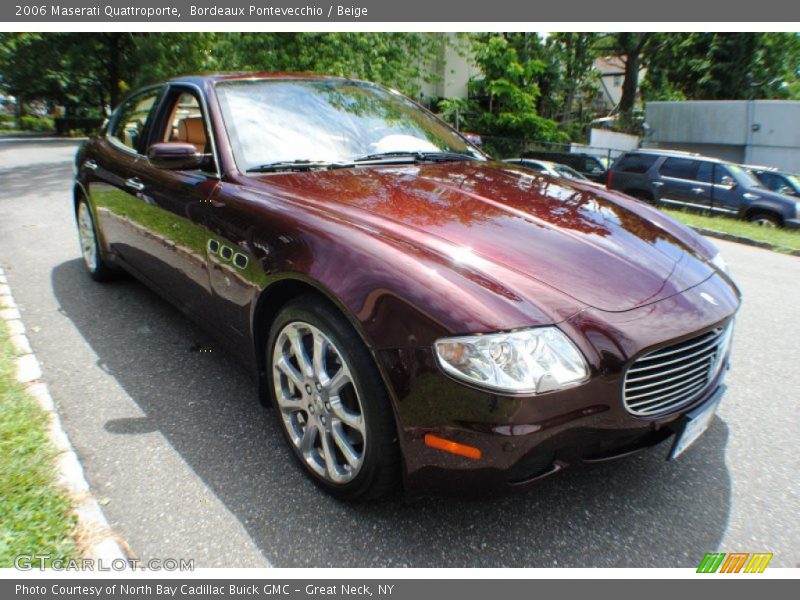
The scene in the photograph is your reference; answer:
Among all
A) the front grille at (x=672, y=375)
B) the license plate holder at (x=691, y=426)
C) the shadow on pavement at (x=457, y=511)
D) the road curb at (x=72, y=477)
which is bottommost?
the shadow on pavement at (x=457, y=511)

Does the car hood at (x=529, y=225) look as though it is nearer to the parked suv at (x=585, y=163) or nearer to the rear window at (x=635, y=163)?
the rear window at (x=635, y=163)

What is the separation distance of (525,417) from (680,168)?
1294cm

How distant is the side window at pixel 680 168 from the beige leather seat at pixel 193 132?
11.9 meters

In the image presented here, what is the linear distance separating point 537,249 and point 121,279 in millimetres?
4048

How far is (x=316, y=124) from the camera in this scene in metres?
3.15

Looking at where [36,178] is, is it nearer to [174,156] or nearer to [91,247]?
[91,247]

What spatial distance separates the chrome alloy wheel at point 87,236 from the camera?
4824mm

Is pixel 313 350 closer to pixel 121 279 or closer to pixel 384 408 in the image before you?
pixel 384 408

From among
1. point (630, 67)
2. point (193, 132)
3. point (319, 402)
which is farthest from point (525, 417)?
point (630, 67)

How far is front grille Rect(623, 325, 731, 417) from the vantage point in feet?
6.31

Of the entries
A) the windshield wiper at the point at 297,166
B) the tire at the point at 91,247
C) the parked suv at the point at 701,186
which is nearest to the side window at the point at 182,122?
the windshield wiper at the point at 297,166

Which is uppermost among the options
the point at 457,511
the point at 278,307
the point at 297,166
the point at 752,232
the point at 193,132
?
the point at 193,132

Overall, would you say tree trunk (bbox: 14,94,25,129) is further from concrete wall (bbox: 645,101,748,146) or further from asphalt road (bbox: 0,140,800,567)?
asphalt road (bbox: 0,140,800,567)
